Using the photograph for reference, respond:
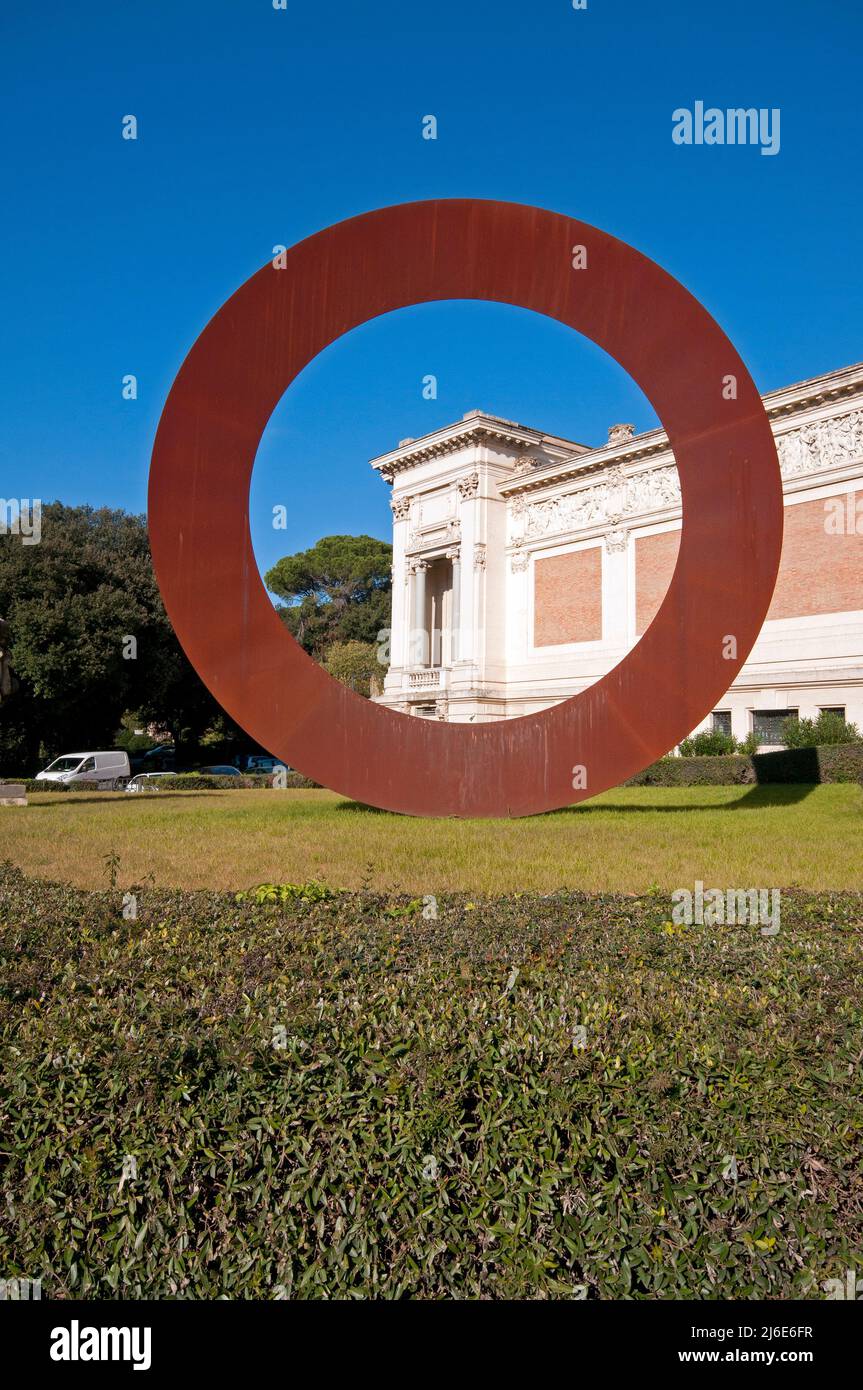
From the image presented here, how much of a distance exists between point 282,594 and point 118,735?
71.7 feet

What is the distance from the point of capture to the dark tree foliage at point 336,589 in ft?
183

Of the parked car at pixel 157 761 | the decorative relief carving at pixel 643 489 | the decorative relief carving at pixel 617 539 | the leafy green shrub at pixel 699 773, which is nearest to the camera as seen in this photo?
the leafy green shrub at pixel 699 773

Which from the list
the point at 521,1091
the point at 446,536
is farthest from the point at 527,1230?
the point at 446,536

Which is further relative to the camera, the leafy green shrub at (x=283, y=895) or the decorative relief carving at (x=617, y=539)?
the decorative relief carving at (x=617, y=539)

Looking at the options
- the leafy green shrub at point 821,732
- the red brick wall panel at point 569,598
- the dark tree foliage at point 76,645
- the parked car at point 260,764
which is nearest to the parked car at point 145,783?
the dark tree foliage at point 76,645

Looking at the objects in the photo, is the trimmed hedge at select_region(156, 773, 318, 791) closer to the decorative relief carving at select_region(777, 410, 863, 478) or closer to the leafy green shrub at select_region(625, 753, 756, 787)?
the leafy green shrub at select_region(625, 753, 756, 787)

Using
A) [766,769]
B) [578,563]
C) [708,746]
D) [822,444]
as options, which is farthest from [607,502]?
[766,769]

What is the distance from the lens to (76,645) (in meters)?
32.9

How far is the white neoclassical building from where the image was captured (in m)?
27.4

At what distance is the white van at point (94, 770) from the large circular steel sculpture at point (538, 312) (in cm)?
1769

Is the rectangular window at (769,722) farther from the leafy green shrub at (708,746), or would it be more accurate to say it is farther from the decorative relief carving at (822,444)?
the decorative relief carving at (822,444)

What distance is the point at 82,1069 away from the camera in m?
2.84

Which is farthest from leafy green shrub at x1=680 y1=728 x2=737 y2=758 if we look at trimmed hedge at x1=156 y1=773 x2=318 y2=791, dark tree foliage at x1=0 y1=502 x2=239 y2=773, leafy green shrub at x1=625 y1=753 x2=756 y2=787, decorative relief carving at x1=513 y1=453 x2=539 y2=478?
dark tree foliage at x1=0 y1=502 x2=239 y2=773

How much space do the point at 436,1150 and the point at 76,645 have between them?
Result: 32665 millimetres
